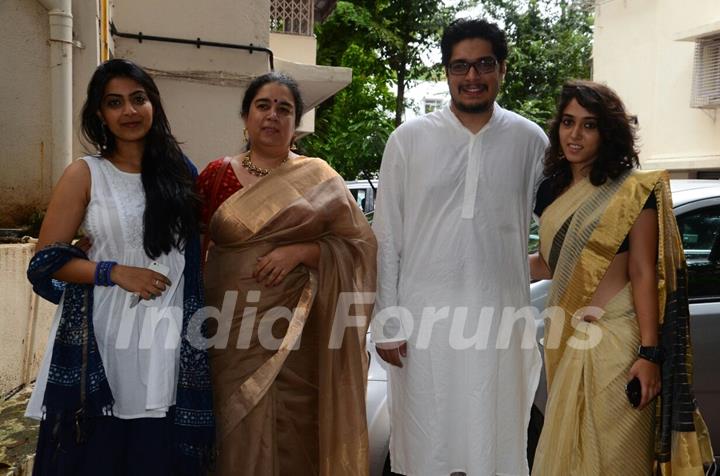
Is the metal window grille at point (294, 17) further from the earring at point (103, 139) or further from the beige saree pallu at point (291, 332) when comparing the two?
the earring at point (103, 139)

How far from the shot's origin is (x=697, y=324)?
3113mm

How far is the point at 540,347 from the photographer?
300 cm

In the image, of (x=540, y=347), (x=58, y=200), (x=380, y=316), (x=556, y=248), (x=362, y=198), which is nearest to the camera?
(x=58, y=200)

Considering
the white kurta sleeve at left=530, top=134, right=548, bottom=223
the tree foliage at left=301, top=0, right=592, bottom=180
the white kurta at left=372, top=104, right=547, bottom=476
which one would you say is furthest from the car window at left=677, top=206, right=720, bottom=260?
the tree foliage at left=301, top=0, right=592, bottom=180

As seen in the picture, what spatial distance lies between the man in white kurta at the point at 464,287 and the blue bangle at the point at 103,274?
102 centimetres

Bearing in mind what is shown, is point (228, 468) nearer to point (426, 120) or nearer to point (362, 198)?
point (426, 120)

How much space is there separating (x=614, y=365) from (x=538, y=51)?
583 inches

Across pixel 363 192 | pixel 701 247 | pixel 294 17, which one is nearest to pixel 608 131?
pixel 701 247

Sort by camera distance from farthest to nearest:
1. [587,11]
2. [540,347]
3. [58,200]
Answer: [587,11] → [540,347] → [58,200]

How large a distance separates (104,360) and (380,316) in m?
1.03

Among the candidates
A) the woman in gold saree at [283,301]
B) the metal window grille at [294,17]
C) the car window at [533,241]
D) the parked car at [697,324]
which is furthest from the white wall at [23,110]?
the metal window grille at [294,17]

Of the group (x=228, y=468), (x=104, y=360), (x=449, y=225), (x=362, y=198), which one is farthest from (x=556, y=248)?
(x=362, y=198)

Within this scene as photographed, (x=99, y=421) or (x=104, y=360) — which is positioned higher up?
(x=104, y=360)

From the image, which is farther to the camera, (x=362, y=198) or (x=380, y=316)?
(x=362, y=198)
